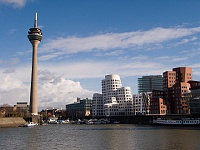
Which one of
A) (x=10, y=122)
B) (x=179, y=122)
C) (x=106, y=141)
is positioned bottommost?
(x=106, y=141)

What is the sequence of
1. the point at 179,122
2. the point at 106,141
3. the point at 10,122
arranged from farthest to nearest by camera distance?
the point at 10,122 < the point at 179,122 < the point at 106,141

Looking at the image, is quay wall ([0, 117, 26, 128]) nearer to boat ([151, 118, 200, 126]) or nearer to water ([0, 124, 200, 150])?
water ([0, 124, 200, 150])

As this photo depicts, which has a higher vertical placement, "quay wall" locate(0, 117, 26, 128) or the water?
"quay wall" locate(0, 117, 26, 128)

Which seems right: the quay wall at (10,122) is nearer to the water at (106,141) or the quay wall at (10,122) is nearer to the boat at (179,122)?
the water at (106,141)

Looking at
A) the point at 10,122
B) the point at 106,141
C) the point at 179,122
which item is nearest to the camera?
the point at 106,141

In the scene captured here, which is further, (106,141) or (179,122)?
(179,122)

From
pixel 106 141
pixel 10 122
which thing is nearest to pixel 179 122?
pixel 106 141

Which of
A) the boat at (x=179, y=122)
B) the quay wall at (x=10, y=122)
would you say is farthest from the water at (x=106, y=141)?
the quay wall at (x=10, y=122)

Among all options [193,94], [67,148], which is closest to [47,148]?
[67,148]

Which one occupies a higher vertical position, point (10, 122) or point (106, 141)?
point (10, 122)

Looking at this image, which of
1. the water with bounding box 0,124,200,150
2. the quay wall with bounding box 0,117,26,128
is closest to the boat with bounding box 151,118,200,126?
the water with bounding box 0,124,200,150

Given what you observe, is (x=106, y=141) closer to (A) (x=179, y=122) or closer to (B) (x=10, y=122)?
(A) (x=179, y=122)

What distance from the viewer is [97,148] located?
61.2m

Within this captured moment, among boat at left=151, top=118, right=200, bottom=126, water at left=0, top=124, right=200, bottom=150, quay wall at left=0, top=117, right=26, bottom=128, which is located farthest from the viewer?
quay wall at left=0, top=117, right=26, bottom=128
